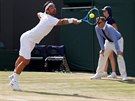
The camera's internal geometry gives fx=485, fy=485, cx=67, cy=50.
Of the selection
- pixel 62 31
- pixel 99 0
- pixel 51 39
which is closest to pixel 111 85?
pixel 99 0

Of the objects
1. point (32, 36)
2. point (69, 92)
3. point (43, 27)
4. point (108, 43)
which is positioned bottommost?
point (69, 92)

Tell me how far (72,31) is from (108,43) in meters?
4.35

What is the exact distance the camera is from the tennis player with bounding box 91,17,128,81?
1312cm

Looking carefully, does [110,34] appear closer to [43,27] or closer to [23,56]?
[43,27]

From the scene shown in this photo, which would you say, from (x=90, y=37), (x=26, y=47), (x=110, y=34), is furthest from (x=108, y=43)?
(x=26, y=47)

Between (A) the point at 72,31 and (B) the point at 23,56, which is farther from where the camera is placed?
(A) the point at 72,31

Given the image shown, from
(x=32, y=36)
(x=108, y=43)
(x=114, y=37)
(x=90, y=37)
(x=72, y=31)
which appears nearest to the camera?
(x=32, y=36)

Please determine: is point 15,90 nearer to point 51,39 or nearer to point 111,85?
point 111,85

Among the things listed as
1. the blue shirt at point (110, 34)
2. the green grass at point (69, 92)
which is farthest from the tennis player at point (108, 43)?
the green grass at point (69, 92)

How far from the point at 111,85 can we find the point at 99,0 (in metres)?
5.84

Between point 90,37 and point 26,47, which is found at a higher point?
point 26,47

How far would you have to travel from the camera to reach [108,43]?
1377 cm

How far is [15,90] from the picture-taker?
10.1m

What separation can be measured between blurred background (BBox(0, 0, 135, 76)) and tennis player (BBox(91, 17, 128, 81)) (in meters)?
2.37
